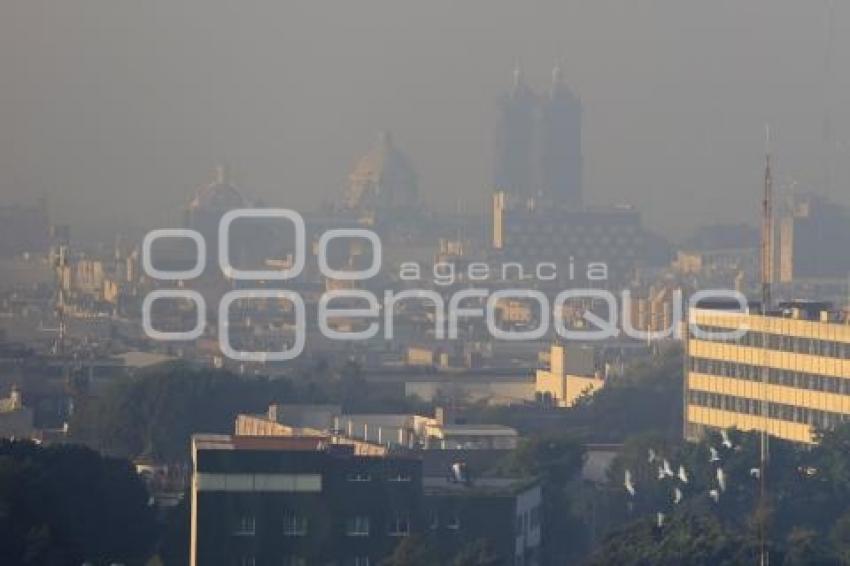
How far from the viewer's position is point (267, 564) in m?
27.1

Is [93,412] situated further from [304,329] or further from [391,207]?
[391,207]

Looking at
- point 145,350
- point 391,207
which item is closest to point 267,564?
point 145,350

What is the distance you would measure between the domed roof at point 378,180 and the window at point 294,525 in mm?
100858

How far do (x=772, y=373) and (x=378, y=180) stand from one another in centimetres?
8832

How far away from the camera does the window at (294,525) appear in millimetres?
27281

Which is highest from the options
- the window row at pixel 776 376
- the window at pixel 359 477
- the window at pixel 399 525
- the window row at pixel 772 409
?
the window row at pixel 776 376

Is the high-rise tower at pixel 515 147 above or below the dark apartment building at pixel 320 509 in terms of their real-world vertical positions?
above

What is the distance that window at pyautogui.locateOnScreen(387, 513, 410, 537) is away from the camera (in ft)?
91.2

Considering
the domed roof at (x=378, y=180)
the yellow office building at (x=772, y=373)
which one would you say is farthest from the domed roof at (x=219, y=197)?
the yellow office building at (x=772, y=373)

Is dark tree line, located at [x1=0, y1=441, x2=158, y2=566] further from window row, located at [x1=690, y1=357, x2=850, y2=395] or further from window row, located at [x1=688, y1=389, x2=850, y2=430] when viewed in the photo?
window row, located at [x1=690, y1=357, x2=850, y2=395]

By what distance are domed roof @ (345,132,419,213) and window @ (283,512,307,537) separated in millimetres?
100858

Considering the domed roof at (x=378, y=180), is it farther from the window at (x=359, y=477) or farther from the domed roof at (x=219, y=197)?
the window at (x=359, y=477)

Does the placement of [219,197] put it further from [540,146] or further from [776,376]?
[776,376]

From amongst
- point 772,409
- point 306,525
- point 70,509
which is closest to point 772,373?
point 772,409
